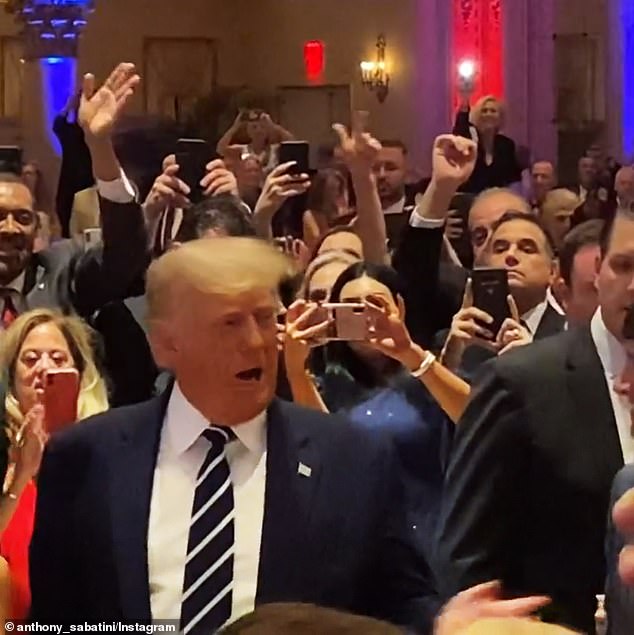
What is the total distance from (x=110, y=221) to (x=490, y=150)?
160 inches

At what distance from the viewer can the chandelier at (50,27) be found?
11.8 metres

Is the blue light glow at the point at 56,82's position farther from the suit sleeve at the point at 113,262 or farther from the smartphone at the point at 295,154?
the suit sleeve at the point at 113,262

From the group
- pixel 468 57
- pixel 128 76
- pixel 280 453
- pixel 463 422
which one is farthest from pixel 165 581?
pixel 468 57

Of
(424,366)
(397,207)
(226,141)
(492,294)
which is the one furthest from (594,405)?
(226,141)

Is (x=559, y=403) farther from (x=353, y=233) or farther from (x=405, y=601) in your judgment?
(x=353, y=233)

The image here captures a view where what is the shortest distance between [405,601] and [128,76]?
6.64ft

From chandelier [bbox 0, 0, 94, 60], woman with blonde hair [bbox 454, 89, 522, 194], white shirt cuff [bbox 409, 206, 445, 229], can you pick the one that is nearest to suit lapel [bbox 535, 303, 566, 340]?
white shirt cuff [bbox 409, 206, 445, 229]

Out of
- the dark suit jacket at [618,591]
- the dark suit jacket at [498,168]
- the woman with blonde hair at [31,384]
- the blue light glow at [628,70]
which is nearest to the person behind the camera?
the dark suit jacket at [618,591]

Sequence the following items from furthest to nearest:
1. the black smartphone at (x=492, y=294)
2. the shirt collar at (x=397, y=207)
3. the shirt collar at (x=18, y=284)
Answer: the shirt collar at (x=397, y=207) < the shirt collar at (x=18, y=284) < the black smartphone at (x=492, y=294)

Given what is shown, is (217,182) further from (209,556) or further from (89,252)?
(209,556)

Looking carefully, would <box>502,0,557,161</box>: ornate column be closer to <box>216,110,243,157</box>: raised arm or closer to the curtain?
the curtain

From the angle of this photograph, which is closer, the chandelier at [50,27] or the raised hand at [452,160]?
the raised hand at [452,160]

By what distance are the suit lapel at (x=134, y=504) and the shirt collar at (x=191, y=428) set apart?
2 cm

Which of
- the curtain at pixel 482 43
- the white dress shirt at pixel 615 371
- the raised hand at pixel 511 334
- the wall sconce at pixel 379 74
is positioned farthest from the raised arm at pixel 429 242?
the wall sconce at pixel 379 74
